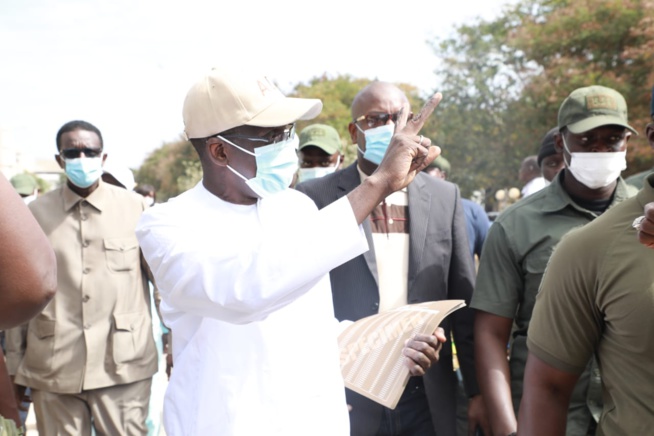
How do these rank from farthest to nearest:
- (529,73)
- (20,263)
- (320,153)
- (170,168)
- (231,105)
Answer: (170,168), (529,73), (320,153), (231,105), (20,263)

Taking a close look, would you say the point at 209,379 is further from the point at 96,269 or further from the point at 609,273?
the point at 96,269

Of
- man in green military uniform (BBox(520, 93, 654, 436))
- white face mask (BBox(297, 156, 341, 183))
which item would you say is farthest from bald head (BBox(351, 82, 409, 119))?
white face mask (BBox(297, 156, 341, 183))

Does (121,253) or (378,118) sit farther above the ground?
(378,118)

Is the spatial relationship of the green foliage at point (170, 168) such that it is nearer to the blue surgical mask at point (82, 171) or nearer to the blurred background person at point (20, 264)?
the blue surgical mask at point (82, 171)

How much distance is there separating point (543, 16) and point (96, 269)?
81.6 ft

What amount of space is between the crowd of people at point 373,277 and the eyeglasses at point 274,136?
0.04 ft

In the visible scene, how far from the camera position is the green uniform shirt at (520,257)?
11.2 feet

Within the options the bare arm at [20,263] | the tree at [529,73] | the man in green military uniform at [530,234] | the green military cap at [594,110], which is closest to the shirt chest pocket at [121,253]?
the man in green military uniform at [530,234]

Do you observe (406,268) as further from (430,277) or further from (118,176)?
(118,176)

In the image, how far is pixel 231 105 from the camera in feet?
8.51

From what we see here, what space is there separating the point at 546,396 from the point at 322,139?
15.6ft

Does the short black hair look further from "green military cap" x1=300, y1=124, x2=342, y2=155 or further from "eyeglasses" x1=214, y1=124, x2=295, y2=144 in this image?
"eyeglasses" x1=214, y1=124, x2=295, y2=144

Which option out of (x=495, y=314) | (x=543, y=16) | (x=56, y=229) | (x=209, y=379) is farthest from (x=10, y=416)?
(x=543, y=16)

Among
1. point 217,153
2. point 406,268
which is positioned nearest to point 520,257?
point 406,268
